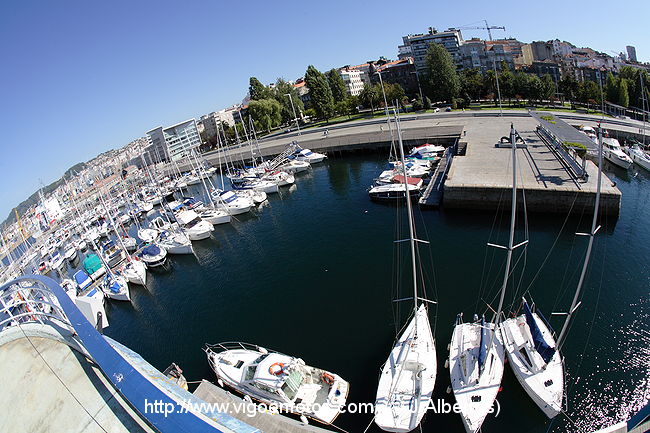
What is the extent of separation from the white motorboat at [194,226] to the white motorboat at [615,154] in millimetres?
56430

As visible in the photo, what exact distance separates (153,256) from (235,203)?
14824 mm

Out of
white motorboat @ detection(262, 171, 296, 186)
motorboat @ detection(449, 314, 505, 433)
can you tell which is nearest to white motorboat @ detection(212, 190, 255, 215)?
white motorboat @ detection(262, 171, 296, 186)

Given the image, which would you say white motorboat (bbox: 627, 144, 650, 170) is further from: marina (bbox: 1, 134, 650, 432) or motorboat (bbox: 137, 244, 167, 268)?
motorboat (bbox: 137, 244, 167, 268)

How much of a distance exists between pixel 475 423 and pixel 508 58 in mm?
138662

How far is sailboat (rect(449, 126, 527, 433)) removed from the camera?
53.3ft

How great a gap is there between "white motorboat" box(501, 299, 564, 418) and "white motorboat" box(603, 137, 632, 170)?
40888 mm

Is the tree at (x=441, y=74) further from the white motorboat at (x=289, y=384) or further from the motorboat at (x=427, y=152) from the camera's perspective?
the white motorboat at (x=289, y=384)

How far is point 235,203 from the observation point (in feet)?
174

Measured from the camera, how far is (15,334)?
17.0 meters

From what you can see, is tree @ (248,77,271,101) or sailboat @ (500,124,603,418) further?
tree @ (248,77,271,101)

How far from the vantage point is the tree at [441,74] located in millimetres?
90531

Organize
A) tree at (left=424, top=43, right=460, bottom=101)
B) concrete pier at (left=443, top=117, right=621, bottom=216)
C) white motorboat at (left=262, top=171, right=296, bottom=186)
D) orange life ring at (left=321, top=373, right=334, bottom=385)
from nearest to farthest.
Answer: orange life ring at (left=321, top=373, right=334, bottom=385)
concrete pier at (left=443, top=117, right=621, bottom=216)
white motorboat at (left=262, top=171, right=296, bottom=186)
tree at (left=424, top=43, right=460, bottom=101)

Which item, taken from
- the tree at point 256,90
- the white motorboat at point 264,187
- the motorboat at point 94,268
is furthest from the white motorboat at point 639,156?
the tree at point 256,90

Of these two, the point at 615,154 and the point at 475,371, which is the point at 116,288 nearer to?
the point at 475,371
